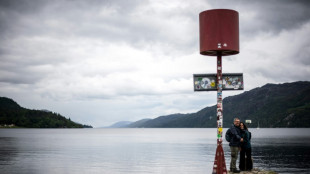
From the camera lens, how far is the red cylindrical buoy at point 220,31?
672 inches

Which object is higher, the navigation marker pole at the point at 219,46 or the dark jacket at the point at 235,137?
the navigation marker pole at the point at 219,46

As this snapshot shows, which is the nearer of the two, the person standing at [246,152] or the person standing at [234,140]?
the person standing at [234,140]

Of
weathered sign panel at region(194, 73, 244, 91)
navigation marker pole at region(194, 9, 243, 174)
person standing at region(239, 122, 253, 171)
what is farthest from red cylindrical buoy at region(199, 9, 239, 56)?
person standing at region(239, 122, 253, 171)

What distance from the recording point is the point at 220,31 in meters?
17.1

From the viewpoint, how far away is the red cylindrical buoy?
17.1 metres

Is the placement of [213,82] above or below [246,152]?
above

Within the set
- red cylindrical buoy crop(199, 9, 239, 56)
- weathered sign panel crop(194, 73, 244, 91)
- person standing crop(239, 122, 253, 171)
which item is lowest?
person standing crop(239, 122, 253, 171)

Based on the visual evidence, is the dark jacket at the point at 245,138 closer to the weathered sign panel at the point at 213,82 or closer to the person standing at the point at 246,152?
the person standing at the point at 246,152

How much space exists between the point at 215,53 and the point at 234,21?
1.77 metres

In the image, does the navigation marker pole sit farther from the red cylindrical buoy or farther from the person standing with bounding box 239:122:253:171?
the person standing with bounding box 239:122:253:171

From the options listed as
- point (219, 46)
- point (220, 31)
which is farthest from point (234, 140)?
point (220, 31)

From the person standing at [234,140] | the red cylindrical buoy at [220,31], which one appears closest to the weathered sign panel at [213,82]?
the red cylindrical buoy at [220,31]

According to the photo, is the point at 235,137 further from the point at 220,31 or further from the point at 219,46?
the point at 220,31

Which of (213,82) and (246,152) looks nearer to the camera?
(213,82)
